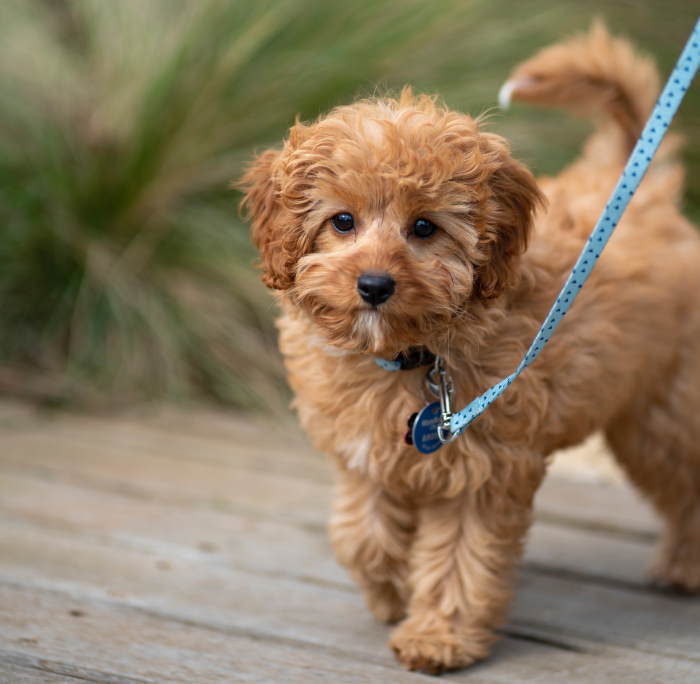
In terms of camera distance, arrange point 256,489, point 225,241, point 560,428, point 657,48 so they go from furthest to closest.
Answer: point 657,48 → point 225,241 → point 256,489 → point 560,428

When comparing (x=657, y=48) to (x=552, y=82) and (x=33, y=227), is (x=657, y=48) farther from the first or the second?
(x=33, y=227)

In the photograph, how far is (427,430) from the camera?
2293mm

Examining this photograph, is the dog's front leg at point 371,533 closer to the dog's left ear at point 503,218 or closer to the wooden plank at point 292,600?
the wooden plank at point 292,600

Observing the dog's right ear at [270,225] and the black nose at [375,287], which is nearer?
the black nose at [375,287]

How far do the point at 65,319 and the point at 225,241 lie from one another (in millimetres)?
953

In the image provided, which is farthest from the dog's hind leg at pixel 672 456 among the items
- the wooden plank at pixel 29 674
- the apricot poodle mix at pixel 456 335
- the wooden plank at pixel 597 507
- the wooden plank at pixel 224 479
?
the wooden plank at pixel 29 674

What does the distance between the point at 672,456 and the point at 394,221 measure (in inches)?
54.3

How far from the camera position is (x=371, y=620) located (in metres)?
2.80

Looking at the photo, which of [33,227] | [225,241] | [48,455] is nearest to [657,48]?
[225,241]

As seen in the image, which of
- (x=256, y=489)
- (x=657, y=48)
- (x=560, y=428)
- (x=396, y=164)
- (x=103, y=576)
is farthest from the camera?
(x=657, y=48)

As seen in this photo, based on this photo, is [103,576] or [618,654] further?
[103,576]

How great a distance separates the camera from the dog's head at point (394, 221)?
2125 millimetres

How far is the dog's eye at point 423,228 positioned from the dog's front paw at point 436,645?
996mm

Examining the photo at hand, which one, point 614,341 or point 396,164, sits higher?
point 396,164
